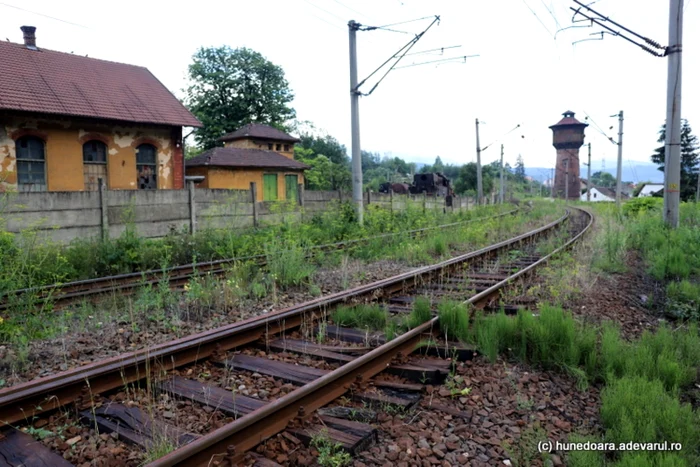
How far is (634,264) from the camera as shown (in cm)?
1097

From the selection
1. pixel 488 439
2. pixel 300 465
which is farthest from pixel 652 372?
pixel 300 465

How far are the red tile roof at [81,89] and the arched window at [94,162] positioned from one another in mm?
1507

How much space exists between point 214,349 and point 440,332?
2.55 meters

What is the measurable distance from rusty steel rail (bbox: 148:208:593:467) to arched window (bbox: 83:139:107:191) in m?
20.6

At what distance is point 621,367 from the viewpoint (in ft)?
15.5

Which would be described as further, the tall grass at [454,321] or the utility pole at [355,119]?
the utility pole at [355,119]

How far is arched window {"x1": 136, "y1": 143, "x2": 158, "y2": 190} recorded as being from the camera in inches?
941

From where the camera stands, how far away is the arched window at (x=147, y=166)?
2391cm

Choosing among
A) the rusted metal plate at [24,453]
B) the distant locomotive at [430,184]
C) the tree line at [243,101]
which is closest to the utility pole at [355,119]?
the rusted metal plate at [24,453]

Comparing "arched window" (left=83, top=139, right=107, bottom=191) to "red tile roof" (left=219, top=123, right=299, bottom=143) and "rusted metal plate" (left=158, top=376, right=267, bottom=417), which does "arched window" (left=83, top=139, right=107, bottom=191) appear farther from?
"red tile roof" (left=219, top=123, right=299, bottom=143)

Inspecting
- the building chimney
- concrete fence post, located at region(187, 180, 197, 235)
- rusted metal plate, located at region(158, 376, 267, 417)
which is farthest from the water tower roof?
rusted metal plate, located at region(158, 376, 267, 417)

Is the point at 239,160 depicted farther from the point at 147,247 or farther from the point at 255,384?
the point at 255,384

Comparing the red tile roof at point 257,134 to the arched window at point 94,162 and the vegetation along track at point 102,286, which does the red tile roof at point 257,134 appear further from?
the vegetation along track at point 102,286

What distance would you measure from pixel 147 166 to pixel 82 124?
3.43 m
